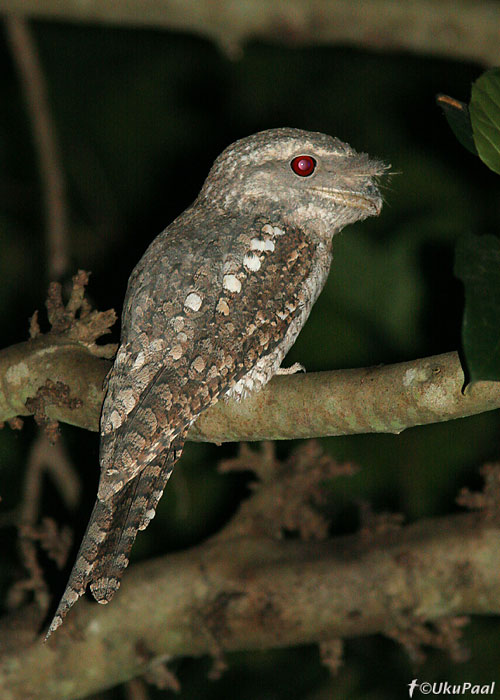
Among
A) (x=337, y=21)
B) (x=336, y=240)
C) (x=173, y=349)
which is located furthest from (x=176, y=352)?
(x=336, y=240)

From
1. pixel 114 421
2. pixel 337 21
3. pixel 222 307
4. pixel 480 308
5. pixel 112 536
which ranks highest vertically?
pixel 337 21

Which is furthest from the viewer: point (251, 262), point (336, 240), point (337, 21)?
point (336, 240)

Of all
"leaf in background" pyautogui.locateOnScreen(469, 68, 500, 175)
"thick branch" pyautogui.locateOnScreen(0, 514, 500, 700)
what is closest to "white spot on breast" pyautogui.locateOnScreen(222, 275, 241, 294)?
"leaf in background" pyautogui.locateOnScreen(469, 68, 500, 175)

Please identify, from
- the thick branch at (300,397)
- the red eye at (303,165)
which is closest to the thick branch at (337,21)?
the red eye at (303,165)

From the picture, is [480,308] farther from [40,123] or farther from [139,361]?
[40,123]

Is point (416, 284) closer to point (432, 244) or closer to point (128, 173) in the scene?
point (432, 244)

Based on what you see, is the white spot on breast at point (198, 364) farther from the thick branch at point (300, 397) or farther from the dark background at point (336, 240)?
the dark background at point (336, 240)
